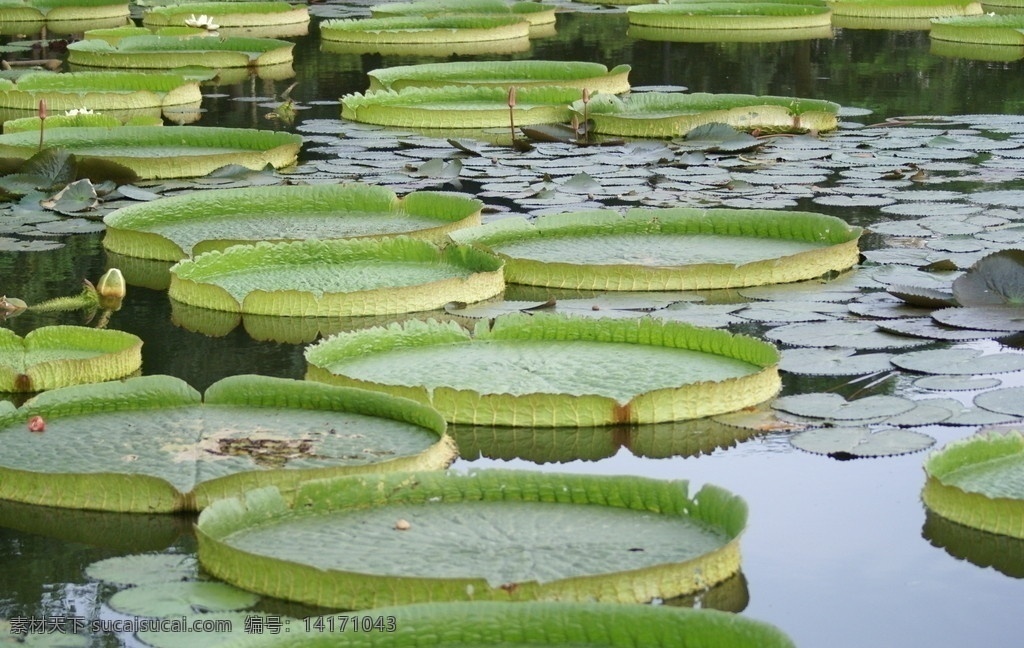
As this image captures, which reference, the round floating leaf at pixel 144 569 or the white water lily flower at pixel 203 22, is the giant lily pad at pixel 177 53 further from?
the round floating leaf at pixel 144 569

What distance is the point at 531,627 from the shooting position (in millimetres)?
2367

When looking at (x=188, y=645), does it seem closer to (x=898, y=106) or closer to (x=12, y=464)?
(x=12, y=464)

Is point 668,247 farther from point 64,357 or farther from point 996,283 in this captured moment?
point 64,357

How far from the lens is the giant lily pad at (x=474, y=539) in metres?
2.58

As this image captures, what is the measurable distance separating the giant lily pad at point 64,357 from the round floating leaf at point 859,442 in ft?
5.01

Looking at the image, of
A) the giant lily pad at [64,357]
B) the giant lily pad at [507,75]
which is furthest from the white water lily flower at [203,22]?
the giant lily pad at [64,357]

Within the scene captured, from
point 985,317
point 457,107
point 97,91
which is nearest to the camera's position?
point 985,317

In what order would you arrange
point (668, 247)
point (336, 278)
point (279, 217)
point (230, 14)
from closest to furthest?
1. point (336, 278)
2. point (668, 247)
3. point (279, 217)
4. point (230, 14)

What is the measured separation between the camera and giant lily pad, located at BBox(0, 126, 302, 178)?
6.71 m

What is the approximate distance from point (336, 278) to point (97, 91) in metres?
4.16

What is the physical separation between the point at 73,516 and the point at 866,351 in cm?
187

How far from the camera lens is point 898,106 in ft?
28.5

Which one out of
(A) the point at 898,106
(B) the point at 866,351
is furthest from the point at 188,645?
(A) the point at 898,106

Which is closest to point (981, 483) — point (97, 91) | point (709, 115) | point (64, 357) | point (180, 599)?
point (180, 599)
